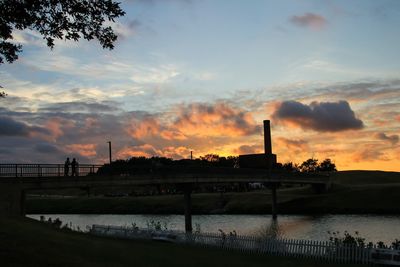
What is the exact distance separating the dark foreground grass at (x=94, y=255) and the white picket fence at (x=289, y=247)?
3.95 feet

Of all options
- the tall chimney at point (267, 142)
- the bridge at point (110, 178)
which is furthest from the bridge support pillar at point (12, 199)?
the tall chimney at point (267, 142)

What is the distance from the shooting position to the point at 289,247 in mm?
30703

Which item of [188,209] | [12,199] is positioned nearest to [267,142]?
[188,209]

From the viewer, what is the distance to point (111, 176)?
5519 centimetres

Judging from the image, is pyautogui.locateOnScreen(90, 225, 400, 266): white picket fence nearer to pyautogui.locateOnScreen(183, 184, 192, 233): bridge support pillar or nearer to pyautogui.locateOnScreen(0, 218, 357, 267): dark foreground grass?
pyautogui.locateOnScreen(0, 218, 357, 267): dark foreground grass

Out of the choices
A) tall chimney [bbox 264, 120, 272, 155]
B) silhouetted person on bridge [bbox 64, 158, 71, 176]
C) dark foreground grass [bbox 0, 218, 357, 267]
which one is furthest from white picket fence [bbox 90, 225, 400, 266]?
tall chimney [bbox 264, 120, 272, 155]

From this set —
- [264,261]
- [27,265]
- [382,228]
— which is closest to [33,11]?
[27,265]

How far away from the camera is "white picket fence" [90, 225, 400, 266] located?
27.0m

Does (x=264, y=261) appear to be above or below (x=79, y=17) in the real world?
below

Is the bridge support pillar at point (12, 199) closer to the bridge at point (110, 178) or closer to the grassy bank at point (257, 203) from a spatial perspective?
the bridge at point (110, 178)

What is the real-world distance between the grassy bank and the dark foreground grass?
69.4 m

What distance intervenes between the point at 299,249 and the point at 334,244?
2289 mm

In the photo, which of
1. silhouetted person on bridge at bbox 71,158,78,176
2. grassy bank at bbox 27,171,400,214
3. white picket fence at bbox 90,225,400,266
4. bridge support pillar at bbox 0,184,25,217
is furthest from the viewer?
grassy bank at bbox 27,171,400,214

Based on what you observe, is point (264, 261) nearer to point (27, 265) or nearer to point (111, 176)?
point (27, 265)
